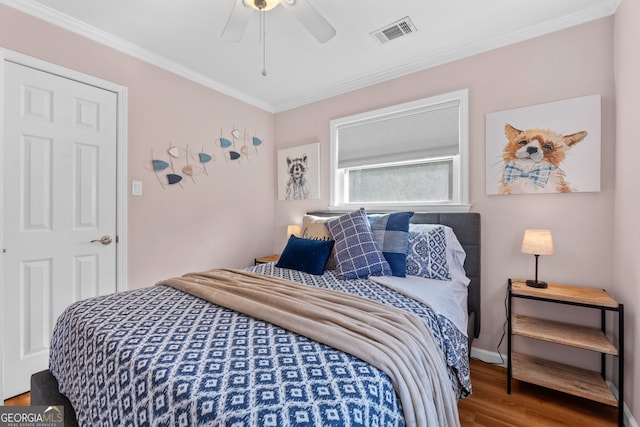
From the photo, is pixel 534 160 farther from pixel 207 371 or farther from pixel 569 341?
pixel 207 371

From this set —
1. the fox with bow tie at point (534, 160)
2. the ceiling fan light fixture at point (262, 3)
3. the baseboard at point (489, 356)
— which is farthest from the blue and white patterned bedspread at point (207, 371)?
the ceiling fan light fixture at point (262, 3)

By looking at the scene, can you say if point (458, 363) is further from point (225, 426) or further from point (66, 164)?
point (66, 164)

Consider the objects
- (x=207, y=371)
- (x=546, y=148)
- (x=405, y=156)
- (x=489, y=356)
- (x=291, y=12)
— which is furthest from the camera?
(x=405, y=156)

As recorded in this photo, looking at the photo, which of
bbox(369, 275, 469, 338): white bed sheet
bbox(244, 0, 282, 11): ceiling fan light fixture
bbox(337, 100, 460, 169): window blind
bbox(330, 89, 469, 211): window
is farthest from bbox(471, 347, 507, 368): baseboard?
bbox(244, 0, 282, 11): ceiling fan light fixture

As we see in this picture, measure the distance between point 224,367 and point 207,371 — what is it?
0.15ft

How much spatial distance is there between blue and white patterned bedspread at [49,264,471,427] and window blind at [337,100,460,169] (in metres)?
1.66

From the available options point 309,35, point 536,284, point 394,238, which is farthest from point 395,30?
point 536,284

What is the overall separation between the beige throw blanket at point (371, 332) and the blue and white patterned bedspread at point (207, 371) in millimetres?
37

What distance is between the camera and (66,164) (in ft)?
6.91

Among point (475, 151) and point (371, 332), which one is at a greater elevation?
point (475, 151)

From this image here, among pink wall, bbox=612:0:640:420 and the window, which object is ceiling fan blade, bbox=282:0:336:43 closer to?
the window

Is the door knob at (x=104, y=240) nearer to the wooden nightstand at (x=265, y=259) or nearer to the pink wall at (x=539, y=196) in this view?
the wooden nightstand at (x=265, y=259)

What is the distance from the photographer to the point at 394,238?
2133 mm

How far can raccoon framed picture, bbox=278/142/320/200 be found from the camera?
11.1 ft
